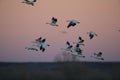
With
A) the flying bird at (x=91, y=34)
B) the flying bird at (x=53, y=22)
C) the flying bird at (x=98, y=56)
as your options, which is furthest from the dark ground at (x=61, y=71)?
the flying bird at (x=53, y=22)

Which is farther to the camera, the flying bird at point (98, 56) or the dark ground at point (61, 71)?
the flying bird at point (98, 56)

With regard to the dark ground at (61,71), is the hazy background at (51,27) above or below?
above

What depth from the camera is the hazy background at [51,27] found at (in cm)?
238

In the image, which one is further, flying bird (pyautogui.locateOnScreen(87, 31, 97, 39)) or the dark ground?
flying bird (pyautogui.locateOnScreen(87, 31, 97, 39))

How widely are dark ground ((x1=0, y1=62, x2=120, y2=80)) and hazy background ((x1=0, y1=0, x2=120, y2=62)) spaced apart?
152mm

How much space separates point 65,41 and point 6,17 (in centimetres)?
78

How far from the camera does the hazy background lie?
2383 mm

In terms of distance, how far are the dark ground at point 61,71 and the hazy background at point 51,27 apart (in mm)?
152

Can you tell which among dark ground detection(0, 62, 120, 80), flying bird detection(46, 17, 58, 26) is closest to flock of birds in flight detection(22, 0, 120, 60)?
flying bird detection(46, 17, 58, 26)

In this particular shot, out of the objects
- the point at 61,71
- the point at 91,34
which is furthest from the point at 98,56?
the point at 61,71

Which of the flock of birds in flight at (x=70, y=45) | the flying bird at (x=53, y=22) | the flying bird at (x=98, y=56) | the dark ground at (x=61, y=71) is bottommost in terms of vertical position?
the dark ground at (x=61, y=71)

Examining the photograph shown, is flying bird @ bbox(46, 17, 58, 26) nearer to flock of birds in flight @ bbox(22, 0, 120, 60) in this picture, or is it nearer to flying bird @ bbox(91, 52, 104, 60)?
flock of birds in flight @ bbox(22, 0, 120, 60)

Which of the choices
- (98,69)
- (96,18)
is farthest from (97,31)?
(98,69)

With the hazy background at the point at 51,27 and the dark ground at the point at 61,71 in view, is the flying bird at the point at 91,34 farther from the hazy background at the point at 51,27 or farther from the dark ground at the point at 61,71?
the dark ground at the point at 61,71
